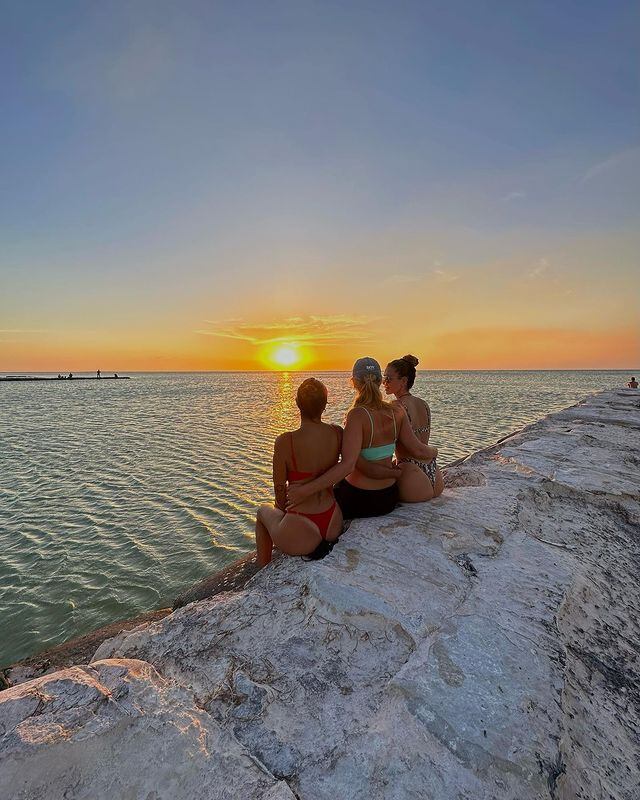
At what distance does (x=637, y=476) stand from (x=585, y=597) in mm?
3869

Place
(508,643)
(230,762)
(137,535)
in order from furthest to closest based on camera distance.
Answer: (137,535)
(508,643)
(230,762)

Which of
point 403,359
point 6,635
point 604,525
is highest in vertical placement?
point 403,359

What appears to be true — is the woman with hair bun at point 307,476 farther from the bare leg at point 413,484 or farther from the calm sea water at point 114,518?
the calm sea water at point 114,518

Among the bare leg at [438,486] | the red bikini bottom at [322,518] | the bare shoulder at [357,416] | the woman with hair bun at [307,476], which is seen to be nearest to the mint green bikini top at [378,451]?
Answer: the bare shoulder at [357,416]

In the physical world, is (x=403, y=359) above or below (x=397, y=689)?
above

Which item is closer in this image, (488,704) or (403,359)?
(488,704)

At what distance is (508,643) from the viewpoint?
254 cm

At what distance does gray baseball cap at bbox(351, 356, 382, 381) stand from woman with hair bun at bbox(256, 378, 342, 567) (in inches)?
22.4

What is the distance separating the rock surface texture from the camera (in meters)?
1.79

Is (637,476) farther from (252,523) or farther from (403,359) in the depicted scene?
(252,523)

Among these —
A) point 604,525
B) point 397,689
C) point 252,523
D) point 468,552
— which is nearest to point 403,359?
point 468,552

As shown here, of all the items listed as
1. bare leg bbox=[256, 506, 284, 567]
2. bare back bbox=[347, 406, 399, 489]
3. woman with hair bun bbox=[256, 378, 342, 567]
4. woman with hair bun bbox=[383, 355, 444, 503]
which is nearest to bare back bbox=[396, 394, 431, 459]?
woman with hair bun bbox=[383, 355, 444, 503]

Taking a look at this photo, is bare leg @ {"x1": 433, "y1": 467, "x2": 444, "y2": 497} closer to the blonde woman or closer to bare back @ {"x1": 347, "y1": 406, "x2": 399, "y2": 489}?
the blonde woman

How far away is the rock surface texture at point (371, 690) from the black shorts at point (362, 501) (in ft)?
1.71
